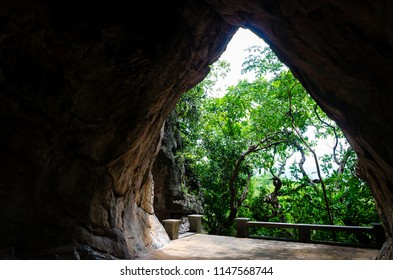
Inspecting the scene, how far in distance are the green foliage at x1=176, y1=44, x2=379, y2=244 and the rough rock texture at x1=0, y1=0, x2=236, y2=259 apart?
7.48 meters

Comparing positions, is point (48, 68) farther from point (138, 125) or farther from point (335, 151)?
point (335, 151)

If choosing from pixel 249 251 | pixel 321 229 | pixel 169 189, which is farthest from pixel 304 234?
pixel 169 189

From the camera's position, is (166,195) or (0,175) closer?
(0,175)

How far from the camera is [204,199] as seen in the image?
1474cm

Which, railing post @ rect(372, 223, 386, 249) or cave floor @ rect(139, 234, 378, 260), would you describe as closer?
cave floor @ rect(139, 234, 378, 260)

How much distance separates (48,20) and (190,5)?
2893 mm

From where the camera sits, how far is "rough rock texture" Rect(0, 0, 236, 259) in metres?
5.45

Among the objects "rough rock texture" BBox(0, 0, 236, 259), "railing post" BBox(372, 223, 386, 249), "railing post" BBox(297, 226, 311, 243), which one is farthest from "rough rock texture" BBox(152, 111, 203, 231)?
"railing post" BBox(372, 223, 386, 249)

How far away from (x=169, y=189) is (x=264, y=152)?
5.74m

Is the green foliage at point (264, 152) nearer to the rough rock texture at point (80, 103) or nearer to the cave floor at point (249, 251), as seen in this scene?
Answer: the cave floor at point (249, 251)

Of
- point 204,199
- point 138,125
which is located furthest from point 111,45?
point 204,199

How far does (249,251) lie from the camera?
7.75 m

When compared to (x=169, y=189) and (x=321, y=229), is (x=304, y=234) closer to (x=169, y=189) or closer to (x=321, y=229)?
(x=321, y=229)

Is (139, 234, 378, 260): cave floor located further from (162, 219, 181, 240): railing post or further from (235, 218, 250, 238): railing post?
(235, 218, 250, 238): railing post
